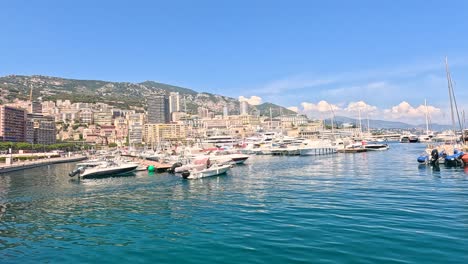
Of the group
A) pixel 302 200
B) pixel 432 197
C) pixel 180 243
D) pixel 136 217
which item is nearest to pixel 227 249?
pixel 180 243

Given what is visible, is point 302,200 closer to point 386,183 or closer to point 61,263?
point 386,183

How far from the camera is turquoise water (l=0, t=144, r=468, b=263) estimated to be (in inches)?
477

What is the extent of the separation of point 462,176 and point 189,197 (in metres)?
26.6

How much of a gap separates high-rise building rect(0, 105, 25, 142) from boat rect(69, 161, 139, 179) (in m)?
122

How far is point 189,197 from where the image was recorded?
25.9 m

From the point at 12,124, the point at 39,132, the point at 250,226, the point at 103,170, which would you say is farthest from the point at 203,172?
the point at 39,132

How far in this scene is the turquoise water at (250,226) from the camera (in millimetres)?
12125

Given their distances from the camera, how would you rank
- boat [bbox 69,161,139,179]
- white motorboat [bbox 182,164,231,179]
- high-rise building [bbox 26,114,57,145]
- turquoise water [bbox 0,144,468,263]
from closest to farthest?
turquoise water [bbox 0,144,468,263]
white motorboat [bbox 182,164,231,179]
boat [bbox 69,161,139,179]
high-rise building [bbox 26,114,57,145]

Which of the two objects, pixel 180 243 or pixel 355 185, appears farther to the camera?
pixel 355 185

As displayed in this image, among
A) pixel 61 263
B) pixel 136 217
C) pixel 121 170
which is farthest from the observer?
pixel 121 170

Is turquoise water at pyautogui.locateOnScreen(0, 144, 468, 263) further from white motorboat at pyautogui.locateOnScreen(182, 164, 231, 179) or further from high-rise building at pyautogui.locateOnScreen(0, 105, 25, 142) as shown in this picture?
→ high-rise building at pyautogui.locateOnScreen(0, 105, 25, 142)

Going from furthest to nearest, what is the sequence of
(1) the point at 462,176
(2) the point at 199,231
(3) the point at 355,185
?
1. (1) the point at 462,176
2. (3) the point at 355,185
3. (2) the point at 199,231

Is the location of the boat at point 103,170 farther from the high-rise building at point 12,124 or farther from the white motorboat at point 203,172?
the high-rise building at point 12,124

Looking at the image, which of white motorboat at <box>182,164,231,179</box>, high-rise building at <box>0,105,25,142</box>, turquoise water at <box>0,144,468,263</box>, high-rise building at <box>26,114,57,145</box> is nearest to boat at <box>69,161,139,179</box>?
white motorboat at <box>182,164,231,179</box>
